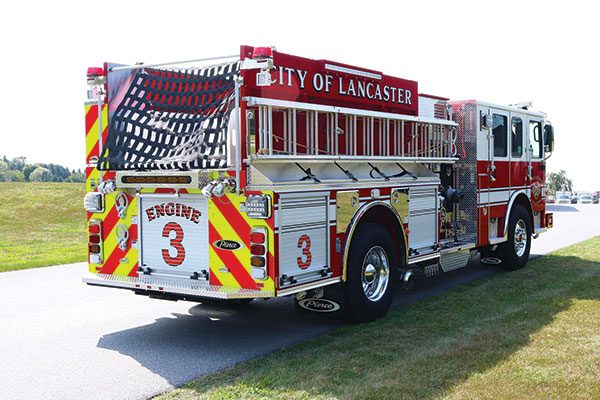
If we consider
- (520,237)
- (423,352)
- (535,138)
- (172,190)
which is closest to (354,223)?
(423,352)

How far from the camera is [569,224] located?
2139 centimetres

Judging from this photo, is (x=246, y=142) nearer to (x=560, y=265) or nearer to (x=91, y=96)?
(x=91, y=96)

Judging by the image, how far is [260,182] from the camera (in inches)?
231

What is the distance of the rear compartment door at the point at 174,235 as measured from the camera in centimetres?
629

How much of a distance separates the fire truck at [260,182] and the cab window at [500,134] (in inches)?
86.3

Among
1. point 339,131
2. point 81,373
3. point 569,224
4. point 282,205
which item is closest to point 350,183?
point 339,131

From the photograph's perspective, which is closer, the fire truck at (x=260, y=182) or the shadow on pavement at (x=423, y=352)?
the shadow on pavement at (x=423, y=352)

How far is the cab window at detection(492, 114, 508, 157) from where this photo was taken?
10.1m

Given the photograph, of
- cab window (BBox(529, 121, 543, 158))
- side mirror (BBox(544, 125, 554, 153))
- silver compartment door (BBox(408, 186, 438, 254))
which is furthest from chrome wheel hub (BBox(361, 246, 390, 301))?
side mirror (BBox(544, 125, 554, 153))

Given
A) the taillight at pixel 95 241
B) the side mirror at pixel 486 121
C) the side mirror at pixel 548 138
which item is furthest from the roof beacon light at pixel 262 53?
the side mirror at pixel 548 138

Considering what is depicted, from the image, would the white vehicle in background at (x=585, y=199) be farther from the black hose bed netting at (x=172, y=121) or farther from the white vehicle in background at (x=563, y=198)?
the black hose bed netting at (x=172, y=121)

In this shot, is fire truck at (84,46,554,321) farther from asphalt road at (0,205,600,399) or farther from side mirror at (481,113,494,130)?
side mirror at (481,113,494,130)

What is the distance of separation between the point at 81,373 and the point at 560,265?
821cm

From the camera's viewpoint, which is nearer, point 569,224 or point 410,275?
point 410,275
